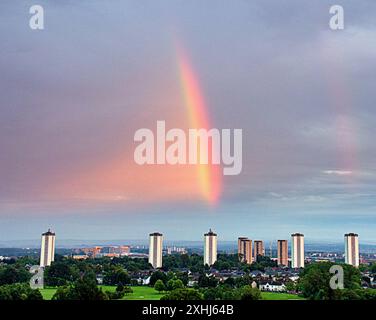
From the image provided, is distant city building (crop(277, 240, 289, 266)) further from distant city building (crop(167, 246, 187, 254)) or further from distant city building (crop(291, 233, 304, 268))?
distant city building (crop(167, 246, 187, 254))

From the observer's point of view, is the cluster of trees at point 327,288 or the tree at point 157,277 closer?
the cluster of trees at point 327,288

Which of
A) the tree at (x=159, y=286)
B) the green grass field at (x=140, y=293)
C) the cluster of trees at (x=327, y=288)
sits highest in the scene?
the cluster of trees at (x=327, y=288)

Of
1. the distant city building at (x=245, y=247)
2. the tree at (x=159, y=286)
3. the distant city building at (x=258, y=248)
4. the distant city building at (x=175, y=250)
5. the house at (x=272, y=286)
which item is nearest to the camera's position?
the tree at (x=159, y=286)

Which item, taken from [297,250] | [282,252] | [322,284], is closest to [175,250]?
[297,250]

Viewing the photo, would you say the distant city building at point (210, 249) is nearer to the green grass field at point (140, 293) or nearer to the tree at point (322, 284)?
the green grass field at point (140, 293)

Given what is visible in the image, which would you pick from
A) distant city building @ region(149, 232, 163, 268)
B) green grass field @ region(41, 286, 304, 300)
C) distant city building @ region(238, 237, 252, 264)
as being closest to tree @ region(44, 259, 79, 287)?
green grass field @ region(41, 286, 304, 300)

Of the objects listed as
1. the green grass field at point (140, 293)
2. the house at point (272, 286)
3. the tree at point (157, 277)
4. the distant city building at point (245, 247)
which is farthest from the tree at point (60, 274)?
the distant city building at point (245, 247)
